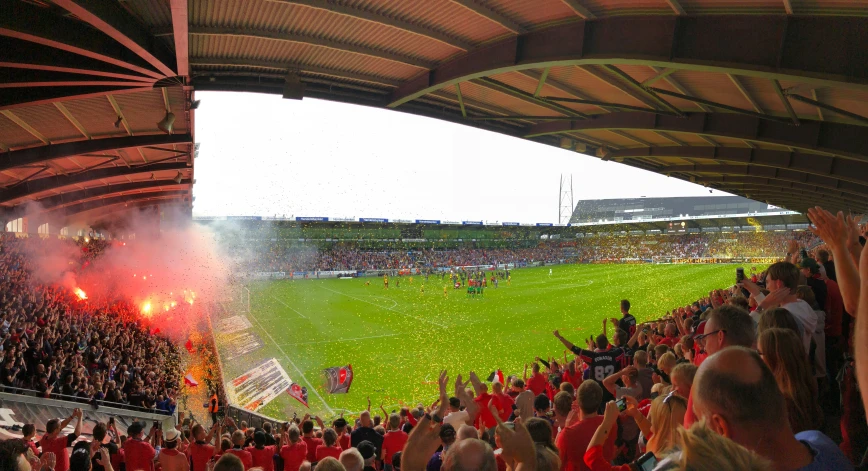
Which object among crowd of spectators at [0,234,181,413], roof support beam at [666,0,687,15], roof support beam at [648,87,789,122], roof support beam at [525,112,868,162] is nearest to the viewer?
roof support beam at [666,0,687,15]

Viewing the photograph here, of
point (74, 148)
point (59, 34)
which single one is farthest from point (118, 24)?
point (74, 148)

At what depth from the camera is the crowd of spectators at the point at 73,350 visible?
14367mm

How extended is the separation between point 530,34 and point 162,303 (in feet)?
112

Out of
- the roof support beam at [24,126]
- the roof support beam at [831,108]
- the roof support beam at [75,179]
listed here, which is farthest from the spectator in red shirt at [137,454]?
the roof support beam at [75,179]

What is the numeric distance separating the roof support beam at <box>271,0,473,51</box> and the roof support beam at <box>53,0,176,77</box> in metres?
2.08

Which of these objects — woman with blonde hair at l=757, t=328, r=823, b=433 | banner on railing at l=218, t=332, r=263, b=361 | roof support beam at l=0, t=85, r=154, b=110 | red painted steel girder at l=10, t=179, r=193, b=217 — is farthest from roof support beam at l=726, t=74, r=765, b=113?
banner on railing at l=218, t=332, r=263, b=361

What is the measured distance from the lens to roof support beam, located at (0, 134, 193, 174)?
14.7 m

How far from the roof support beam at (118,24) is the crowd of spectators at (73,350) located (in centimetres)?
906

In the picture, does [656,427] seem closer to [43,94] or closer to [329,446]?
[329,446]

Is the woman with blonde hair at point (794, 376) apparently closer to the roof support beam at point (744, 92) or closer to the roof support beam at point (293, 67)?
the roof support beam at point (744, 92)

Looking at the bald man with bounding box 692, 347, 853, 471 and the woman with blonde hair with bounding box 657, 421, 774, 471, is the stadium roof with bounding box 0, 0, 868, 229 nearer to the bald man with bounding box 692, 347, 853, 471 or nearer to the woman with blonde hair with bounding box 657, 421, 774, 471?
the bald man with bounding box 692, 347, 853, 471

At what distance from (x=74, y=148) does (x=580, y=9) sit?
544 inches

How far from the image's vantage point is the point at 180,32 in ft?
24.1

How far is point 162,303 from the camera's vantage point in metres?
36.1
